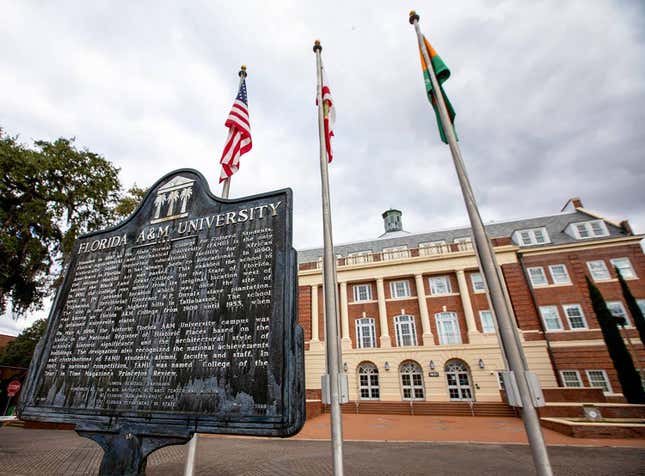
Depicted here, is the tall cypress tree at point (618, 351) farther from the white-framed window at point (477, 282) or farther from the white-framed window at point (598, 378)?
the white-framed window at point (477, 282)

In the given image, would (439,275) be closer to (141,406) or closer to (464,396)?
(464,396)

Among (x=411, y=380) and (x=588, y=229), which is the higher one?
(x=588, y=229)

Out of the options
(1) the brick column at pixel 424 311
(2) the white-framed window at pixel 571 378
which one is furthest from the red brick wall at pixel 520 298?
(1) the brick column at pixel 424 311

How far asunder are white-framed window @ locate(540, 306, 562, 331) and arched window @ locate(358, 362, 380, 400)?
13182 millimetres

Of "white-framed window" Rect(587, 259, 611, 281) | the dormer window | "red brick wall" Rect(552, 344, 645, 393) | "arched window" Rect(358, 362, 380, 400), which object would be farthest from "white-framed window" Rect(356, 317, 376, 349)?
the dormer window

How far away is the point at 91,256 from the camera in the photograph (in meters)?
4.74

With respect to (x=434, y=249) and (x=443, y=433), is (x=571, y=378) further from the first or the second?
(x=443, y=433)

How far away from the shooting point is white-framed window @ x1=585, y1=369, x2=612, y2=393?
1912cm

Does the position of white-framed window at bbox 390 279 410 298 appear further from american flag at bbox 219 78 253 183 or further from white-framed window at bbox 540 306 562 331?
american flag at bbox 219 78 253 183

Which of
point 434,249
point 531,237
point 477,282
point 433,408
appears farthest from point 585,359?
point 434,249

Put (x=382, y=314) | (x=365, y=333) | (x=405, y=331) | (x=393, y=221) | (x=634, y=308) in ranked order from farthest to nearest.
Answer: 1. (x=393, y=221)
2. (x=365, y=333)
3. (x=382, y=314)
4. (x=405, y=331)
5. (x=634, y=308)

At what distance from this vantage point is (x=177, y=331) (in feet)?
11.6

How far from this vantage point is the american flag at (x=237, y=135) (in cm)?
560

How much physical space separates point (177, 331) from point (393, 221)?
3775 cm
